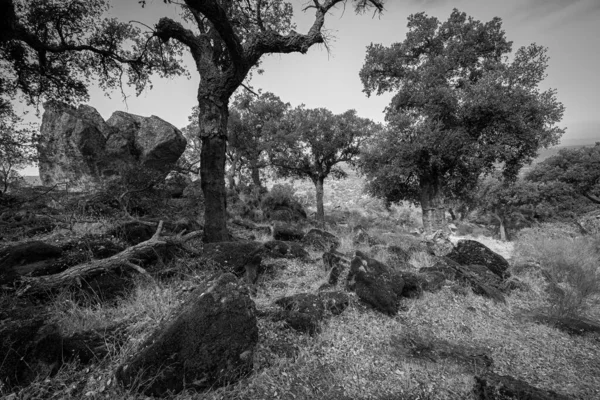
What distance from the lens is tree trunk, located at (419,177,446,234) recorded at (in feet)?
46.3

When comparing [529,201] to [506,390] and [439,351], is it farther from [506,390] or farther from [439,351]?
[506,390]

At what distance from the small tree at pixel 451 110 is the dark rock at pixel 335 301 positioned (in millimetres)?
10109

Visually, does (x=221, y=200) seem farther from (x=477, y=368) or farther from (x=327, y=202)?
(x=327, y=202)

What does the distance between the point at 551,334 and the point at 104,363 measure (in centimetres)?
674

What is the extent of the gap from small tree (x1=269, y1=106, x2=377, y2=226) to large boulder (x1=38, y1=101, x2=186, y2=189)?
30.2 ft

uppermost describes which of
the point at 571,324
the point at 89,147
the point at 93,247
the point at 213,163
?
the point at 89,147

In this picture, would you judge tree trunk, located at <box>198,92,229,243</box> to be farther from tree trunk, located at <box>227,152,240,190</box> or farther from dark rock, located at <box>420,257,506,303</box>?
tree trunk, located at <box>227,152,240,190</box>

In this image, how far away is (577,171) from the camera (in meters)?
23.3

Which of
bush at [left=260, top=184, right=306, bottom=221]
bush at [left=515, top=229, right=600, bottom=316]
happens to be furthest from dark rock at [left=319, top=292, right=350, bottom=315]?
bush at [left=260, top=184, right=306, bottom=221]

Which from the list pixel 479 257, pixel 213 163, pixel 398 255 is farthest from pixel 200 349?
pixel 479 257

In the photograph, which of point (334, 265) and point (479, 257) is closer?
point (334, 265)

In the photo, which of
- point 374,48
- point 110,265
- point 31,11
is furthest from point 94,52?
point 374,48

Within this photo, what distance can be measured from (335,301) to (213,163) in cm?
428

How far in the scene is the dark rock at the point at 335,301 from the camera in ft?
13.6
